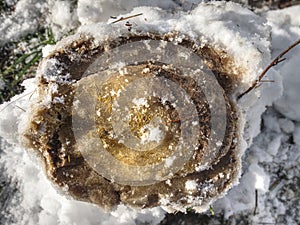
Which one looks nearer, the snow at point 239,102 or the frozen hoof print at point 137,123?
the frozen hoof print at point 137,123

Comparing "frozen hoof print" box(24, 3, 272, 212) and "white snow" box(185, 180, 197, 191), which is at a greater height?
"frozen hoof print" box(24, 3, 272, 212)

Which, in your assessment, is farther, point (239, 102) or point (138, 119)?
point (239, 102)

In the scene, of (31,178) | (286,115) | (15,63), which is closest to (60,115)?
(31,178)

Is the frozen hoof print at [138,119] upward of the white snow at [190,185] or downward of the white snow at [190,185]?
upward

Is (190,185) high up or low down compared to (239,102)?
down

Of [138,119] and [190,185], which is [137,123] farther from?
[190,185]

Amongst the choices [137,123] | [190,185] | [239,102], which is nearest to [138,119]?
[137,123]
